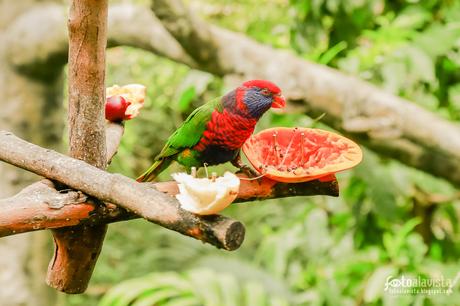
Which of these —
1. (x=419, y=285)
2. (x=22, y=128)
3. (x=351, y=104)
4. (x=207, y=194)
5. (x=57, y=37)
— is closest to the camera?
(x=207, y=194)

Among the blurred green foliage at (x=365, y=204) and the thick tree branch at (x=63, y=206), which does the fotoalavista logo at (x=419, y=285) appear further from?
the thick tree branch at (x=63, y=206)

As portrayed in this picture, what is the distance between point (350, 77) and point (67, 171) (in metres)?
1.05

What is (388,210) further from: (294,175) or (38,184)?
(38,184)

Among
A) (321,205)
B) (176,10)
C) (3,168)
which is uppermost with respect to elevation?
(176,10)

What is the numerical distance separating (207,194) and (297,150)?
9.6 inches

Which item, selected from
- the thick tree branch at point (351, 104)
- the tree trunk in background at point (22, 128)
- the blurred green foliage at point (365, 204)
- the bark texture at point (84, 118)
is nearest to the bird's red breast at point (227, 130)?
the bark texture at point (84, 118)

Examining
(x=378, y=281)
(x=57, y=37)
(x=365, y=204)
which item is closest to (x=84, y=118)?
(x=378, y=281)

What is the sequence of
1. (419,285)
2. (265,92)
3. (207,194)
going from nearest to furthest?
(207,194) → (265,92) → (419,285)

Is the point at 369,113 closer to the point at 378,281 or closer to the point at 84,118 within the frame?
the point at 378,281

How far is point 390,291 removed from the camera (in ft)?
4.42

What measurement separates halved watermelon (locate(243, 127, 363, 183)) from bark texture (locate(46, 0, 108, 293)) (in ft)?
0.62

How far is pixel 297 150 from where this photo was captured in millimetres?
744

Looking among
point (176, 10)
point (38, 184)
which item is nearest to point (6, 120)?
point (176, 10)

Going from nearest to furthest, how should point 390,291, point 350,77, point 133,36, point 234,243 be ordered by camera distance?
point 234,243, point 390,291, point 350,77, point 133,36
